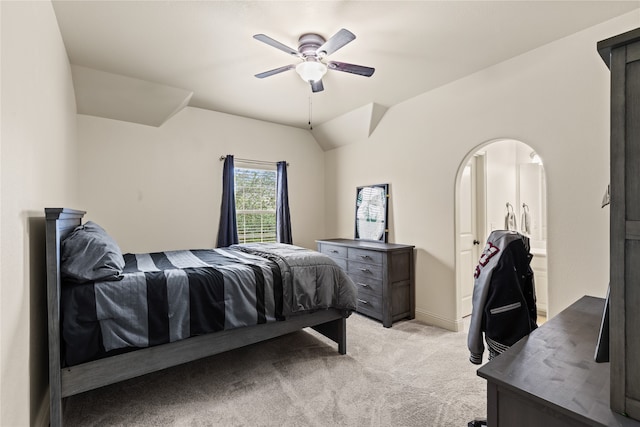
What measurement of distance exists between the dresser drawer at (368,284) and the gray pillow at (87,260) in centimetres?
251

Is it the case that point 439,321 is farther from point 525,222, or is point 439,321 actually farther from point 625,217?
point 625,217

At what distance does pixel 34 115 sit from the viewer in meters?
1.67

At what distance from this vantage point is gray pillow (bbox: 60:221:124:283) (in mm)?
1761

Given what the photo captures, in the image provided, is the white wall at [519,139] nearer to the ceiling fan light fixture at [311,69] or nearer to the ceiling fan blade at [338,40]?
the ceiling fan light fixture at [311,69]

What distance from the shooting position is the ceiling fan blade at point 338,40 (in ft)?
6.51

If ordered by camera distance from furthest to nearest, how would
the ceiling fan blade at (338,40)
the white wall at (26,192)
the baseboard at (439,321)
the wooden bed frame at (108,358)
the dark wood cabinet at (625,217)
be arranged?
the baseboard at (439,321), the ceiling fan blade at (338,40), the wooden bed frame at (108,358), the white wall at (26,192), the dark wood cabinet at (625,217)

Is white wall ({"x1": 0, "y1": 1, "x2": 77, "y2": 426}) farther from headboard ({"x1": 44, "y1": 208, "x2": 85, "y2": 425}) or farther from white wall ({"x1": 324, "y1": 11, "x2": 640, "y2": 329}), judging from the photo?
white wall ({"x1": 324, "y1": 11, "x2": 640, "y2": 329})

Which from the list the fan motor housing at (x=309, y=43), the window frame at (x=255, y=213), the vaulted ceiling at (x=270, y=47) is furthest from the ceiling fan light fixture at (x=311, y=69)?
the window frame at (x=255, y=213)

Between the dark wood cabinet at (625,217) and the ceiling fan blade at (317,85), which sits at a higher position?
the ceiling fan blade at (317,85)

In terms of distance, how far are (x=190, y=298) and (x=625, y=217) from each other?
2155 mm

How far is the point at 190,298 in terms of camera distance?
2.06 m

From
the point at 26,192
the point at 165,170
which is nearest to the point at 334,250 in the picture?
the point at 165,170

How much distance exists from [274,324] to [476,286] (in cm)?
151

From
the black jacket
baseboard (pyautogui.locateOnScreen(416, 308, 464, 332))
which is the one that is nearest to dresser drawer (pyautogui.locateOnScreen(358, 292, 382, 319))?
baseboard (pyautogui.locateOnScreen(416, 308, 464, 332))
